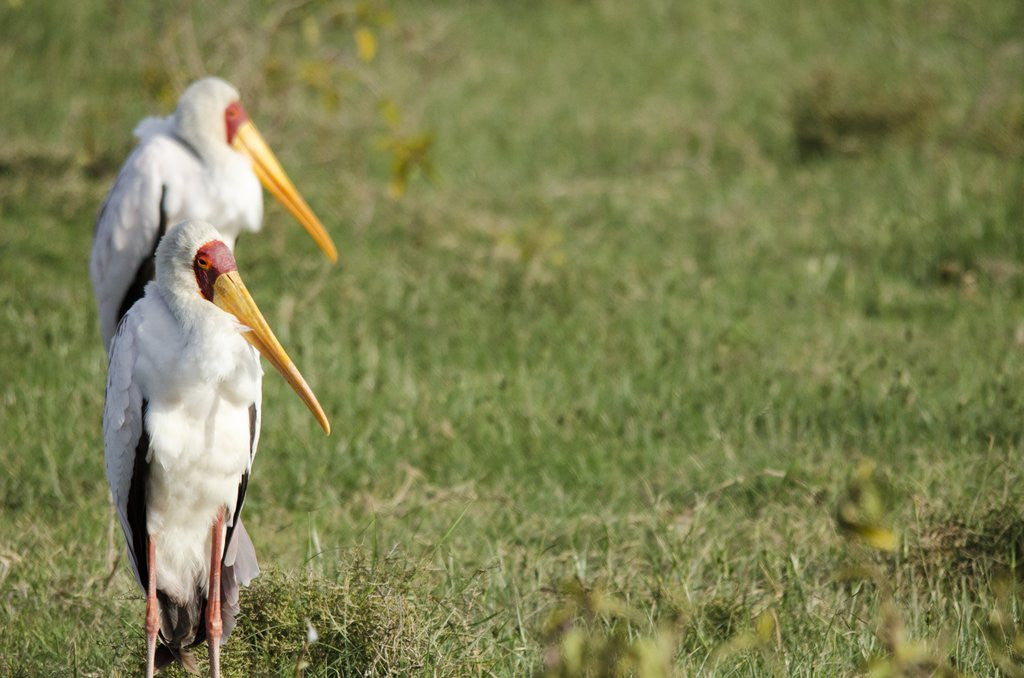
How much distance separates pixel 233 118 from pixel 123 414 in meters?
1.93

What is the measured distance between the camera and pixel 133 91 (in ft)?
27.9

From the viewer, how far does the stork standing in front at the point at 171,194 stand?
411cm

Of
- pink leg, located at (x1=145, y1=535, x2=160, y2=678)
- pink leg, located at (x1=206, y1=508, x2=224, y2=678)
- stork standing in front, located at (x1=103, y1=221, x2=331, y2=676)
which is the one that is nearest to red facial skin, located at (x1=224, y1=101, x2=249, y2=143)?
stork standing in front, located at (x1=103, y1=221, x2=331, y2=676)

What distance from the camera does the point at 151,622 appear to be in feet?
8.58

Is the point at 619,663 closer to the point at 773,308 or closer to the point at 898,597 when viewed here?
the point at 898,597

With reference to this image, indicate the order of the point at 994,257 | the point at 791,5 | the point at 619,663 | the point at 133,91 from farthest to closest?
the point at 791,5 → the point at 133,91 → the point at 994,257 → the point at 619,663

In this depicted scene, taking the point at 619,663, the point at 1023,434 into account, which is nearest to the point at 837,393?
the point at 1023,434

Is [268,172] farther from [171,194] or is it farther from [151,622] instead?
[151,622]

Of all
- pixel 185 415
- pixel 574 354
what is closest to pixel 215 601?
pixel 185 415

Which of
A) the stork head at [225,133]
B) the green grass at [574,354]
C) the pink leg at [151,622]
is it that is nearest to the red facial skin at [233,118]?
the stork head at [225,133]

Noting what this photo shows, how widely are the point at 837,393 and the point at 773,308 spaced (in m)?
0.91

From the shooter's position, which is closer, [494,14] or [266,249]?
[266,249]

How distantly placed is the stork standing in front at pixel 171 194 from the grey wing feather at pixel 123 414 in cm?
139

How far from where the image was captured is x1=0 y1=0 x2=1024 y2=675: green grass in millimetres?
2854
